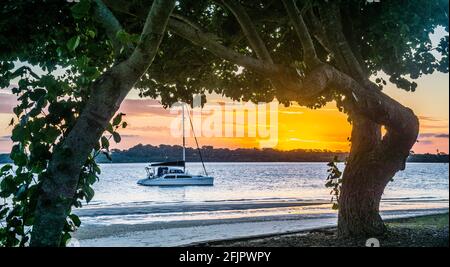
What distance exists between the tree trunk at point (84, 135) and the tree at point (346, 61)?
2.67 metres

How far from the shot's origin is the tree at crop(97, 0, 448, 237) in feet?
24.6

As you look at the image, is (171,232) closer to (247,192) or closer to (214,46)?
(214,46)

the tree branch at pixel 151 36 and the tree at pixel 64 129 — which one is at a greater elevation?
the tree branch at pixel 151 36

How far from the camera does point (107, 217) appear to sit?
2441cm

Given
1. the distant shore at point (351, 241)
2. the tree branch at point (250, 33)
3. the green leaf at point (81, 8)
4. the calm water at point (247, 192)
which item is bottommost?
the calm water at point (247, 192)

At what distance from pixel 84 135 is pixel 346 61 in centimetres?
607

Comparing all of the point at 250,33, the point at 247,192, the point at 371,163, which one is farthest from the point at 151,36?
the point at 247,192

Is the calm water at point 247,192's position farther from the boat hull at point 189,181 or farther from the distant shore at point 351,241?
the distant shore at point 351,241

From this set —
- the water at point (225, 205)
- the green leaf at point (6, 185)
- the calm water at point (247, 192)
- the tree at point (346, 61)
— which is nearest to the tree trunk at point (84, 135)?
the green leaf at point (6, 185)

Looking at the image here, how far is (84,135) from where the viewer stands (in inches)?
166

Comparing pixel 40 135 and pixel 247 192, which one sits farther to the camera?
pixel 247 192

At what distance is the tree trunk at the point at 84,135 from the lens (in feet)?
13.5
